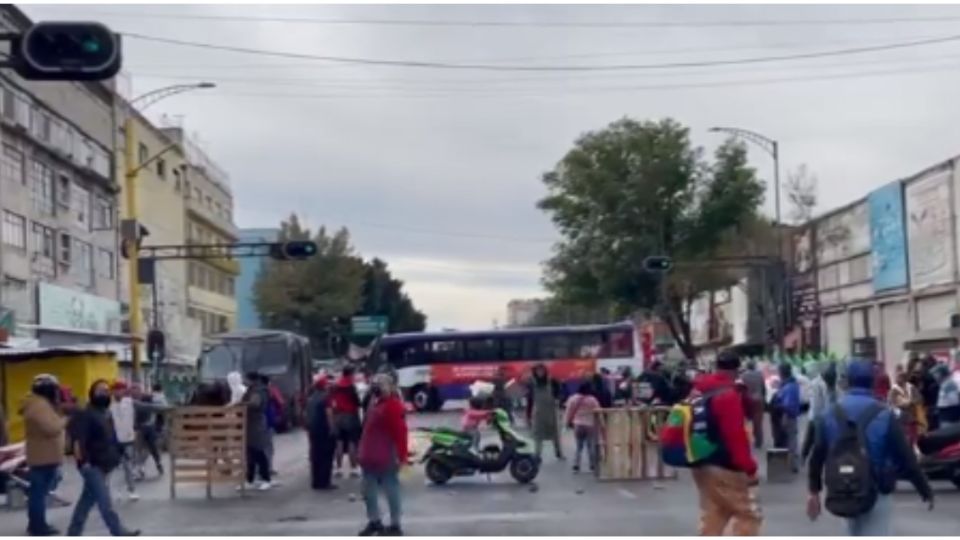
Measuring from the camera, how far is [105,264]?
227 ft

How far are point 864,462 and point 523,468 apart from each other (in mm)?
16101

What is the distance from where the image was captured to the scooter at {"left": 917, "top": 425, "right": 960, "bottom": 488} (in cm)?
2281

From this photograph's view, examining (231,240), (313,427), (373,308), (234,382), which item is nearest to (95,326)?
(234,382)

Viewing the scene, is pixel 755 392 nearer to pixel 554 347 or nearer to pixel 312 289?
pixel 554 347

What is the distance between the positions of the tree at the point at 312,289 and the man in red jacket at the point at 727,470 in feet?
316

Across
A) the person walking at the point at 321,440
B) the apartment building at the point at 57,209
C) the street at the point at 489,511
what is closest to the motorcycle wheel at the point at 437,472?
the street at the point at 489,511

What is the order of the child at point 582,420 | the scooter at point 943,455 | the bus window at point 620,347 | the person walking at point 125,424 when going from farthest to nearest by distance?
the bus window at point 620,347 → the child at point 582,420 → the person walking at point 125,424 → the scooter at point 943,455

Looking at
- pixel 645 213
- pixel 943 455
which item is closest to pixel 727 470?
pixel 943 455

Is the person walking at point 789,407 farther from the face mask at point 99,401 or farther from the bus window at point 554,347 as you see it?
the bus window at point 554,347

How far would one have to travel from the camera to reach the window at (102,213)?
6756cm

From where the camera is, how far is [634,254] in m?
89.4

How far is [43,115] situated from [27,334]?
9.25m

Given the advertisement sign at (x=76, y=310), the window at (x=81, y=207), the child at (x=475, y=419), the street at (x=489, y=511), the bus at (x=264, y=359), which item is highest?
the window at (x=81, y=207)

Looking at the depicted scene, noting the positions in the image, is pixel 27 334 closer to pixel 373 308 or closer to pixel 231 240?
pixel 231 240
